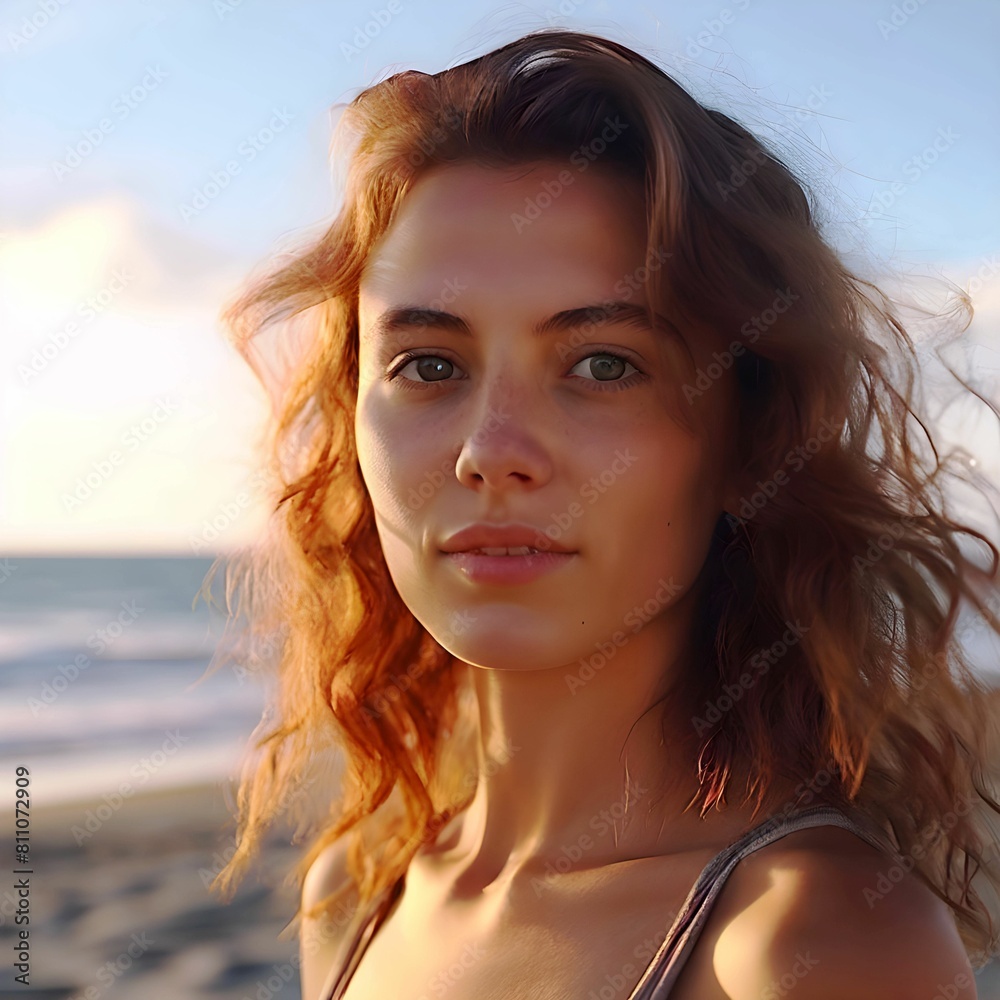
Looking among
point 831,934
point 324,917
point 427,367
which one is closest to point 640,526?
point 427,367

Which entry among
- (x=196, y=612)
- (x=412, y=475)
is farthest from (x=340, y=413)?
(x=196, y=612)

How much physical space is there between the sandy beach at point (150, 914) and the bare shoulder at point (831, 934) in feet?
11.6

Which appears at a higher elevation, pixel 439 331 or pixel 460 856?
pixel 439 331

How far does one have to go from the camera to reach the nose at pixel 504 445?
160 centimetres

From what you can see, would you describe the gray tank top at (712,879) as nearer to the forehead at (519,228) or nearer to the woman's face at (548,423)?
the woman's face at (548,423)

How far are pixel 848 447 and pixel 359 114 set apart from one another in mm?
1104

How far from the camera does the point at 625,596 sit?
5.56ft

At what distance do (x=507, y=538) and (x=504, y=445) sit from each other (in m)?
0.14

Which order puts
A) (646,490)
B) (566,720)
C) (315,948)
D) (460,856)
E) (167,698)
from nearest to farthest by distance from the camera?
(646,490) < (566,720) < (460,856) < (315,948) < (167,698)

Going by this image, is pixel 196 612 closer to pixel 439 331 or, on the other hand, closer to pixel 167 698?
pixel 167 698

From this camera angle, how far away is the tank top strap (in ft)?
4.73

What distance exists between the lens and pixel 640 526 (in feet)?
5.50

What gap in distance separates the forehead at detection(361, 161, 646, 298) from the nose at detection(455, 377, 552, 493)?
174 mm

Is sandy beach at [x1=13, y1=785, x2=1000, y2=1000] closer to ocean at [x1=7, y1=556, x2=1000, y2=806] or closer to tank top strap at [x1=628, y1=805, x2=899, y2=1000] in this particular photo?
ocean at [x1=7, y1=556, x2=1000, y2=806]
